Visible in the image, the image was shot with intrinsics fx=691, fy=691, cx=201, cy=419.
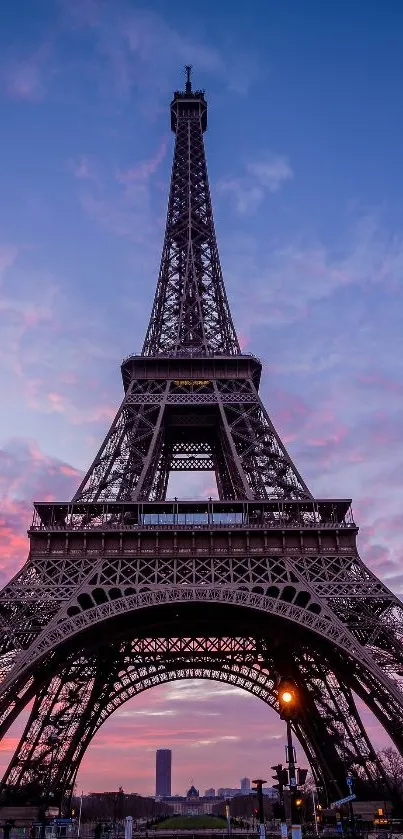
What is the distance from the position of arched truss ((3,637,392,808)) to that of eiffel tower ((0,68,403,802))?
164 millimetres

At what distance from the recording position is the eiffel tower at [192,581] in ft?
116

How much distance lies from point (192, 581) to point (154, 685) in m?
23.7

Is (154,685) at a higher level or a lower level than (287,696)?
higher

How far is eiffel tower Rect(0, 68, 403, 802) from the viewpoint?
3531 centimetres

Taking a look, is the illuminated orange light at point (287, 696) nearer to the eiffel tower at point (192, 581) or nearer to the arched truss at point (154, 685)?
the eiffel tower at point (192, 581)

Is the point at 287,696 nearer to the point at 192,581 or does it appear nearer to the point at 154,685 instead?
the point at 192,581

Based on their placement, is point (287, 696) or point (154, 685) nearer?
point (287, 696)

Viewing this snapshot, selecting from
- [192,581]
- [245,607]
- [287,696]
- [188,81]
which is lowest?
[287,696]

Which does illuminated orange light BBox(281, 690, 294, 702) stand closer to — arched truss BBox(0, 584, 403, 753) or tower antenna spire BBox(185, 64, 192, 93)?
arched truss BBox(0, 584, 403, 753)

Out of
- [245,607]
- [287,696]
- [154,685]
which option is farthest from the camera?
[154,685]

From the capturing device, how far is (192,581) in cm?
3788

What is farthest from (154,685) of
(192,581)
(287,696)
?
(287,696)

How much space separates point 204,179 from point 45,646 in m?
49.8

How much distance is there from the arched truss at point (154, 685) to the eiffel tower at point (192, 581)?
0.54 feet
